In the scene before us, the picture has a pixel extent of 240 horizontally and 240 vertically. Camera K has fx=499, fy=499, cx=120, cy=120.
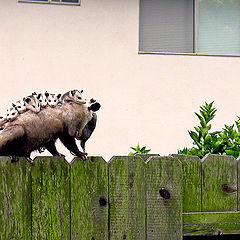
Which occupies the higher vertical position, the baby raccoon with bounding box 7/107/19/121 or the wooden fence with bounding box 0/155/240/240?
the baby raccoon with bounding box 7/107/19/121

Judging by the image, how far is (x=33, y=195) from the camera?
312 cm

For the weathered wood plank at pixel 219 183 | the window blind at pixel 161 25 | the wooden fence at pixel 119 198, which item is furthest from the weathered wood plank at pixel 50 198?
the window blind at pixel 161 25

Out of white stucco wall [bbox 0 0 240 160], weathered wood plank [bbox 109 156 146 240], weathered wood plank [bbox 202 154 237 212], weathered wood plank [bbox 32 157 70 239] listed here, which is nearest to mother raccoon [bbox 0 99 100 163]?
weathered wood plank [bbox 32 157 70 239]

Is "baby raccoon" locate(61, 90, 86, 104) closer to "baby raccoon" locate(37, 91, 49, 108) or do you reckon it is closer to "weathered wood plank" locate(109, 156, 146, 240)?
"baby raccoon" locate(37, 91, 49, 108)

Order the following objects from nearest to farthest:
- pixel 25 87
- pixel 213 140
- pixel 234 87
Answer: pixel 213 140
pixel 25 87
pixel 234 87

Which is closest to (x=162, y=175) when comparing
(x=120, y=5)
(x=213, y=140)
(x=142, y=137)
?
(x=213, y=140)

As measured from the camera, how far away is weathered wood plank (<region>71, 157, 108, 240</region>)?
3180 mm

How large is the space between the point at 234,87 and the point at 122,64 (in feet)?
7.47

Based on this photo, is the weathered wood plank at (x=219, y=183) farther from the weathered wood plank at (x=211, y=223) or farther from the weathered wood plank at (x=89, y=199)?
the weathered wood plank at (x=89, y=199)

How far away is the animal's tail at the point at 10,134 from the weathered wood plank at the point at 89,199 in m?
0.45

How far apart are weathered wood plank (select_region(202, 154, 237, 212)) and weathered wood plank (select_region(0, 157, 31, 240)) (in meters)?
1.20

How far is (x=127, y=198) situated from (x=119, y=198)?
52mm

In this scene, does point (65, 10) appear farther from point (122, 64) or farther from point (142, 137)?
point (142, 137)

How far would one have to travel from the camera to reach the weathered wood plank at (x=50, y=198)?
3.12 metres
